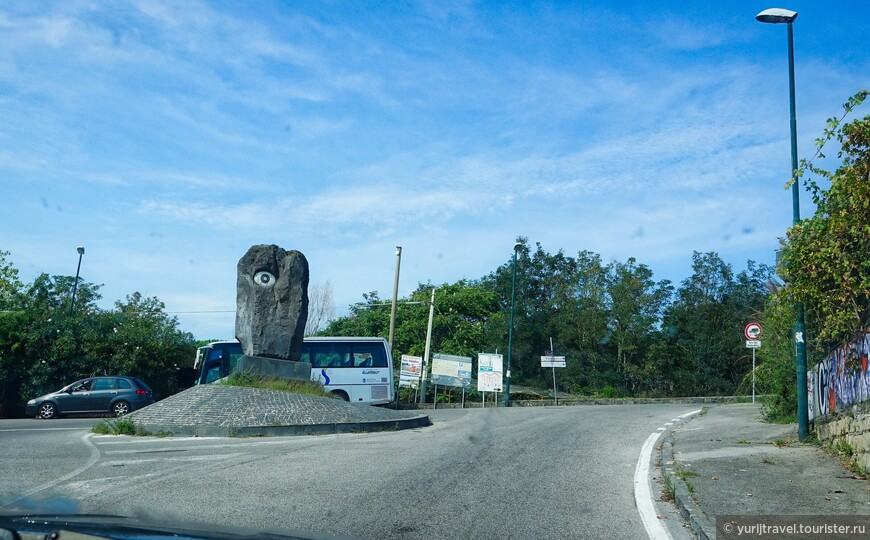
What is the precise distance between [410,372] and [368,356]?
383 cm

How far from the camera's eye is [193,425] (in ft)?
50.1

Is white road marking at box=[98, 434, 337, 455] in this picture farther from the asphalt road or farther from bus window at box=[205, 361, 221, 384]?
bus window at box=[205, 361, 221, 384]

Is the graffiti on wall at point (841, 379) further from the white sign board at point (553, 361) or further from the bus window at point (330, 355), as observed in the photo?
the white sign board at point (553, 361)

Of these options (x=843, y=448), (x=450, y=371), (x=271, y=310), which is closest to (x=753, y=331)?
(x=450, y=371)

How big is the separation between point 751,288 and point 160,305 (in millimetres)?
41070

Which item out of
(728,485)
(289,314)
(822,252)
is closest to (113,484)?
(728,485)

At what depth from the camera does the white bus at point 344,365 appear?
27078 millimetres

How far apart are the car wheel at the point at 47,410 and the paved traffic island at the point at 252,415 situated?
10.2m

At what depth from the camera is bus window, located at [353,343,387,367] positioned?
89.8 feet

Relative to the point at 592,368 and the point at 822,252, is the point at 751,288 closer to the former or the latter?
the point at 592,368

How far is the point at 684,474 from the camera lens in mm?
9102

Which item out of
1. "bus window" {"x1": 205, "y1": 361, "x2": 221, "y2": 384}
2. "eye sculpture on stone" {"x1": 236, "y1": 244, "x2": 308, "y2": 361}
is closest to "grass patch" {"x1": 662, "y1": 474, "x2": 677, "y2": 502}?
"eye sculpture on stone" {"x1": 236, "y1": 244, "x2": 308, "y2": 361}

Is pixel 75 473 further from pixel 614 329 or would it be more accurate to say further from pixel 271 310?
pixel 614 329

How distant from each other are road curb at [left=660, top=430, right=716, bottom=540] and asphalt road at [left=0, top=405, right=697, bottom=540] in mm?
140
